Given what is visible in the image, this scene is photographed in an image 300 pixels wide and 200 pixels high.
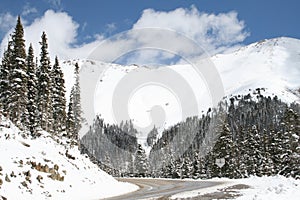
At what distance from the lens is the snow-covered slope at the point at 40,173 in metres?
18.3

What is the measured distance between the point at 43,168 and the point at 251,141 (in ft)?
146

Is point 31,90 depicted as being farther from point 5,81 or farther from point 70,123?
point 70,123

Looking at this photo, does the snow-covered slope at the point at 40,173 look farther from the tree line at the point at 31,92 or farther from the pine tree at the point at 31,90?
the pine tree at the point at 31,90

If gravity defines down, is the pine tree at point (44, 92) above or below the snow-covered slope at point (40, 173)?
above

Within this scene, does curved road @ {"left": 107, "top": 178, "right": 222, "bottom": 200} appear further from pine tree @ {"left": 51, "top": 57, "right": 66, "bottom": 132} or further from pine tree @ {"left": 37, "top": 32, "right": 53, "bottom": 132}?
pine tree @ {"left": 51, "top": 57, "right": 66, "bottom": 132}

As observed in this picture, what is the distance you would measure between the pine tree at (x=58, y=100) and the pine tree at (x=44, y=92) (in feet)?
9.98

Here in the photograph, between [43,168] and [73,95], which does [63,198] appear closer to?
[43,168]

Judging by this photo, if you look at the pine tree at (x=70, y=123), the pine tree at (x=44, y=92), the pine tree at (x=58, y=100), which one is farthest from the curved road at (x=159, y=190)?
the pine tree at (x=70, y=123)

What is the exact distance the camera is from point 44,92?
4166 cm

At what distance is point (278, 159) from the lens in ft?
185

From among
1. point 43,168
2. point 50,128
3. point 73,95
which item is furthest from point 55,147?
point 73,95

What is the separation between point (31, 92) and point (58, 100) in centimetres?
816

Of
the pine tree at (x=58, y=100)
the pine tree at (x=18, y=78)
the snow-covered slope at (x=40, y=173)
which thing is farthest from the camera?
the pine tree at (x=58, y=100)

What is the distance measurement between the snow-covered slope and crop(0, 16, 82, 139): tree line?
701 centimetres
